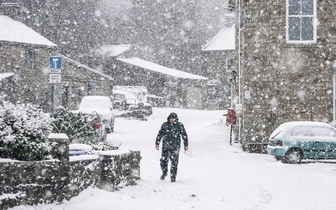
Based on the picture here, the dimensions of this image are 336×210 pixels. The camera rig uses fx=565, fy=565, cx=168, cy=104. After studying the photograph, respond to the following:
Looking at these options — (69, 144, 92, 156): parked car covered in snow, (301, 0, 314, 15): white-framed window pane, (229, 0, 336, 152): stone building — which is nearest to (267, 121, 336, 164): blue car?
(229, 0, 336, 152): stone building

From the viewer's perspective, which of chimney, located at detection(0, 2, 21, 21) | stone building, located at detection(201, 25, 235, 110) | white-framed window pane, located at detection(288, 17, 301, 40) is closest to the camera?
white-framed window pane, located at detection(288, 17, 301, 40)

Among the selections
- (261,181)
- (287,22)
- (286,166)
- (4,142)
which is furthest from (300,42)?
(4,142)

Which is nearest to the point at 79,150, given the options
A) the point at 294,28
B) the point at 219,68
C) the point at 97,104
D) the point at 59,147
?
the point at 59,147

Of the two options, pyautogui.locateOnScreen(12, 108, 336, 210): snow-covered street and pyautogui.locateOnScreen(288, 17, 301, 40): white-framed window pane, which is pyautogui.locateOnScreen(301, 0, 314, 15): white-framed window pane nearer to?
pyautogui.locateOnScreen(288, 17, 301, 40): white-framed window pane

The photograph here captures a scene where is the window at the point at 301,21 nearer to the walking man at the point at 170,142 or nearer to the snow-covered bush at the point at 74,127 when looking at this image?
the walking man at the point at 170,142

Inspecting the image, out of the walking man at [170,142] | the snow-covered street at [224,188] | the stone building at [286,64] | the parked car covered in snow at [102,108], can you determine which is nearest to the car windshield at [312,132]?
the snow-covered street at [224,188]

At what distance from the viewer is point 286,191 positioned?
12531mm

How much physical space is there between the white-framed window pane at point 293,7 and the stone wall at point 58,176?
13.4m

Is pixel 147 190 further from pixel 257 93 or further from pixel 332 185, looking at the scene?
pixel 257 93

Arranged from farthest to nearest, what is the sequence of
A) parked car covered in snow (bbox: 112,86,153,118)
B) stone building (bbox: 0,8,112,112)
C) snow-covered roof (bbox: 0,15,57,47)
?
parked car covered in snow (bbox: 112,86,153,118), snow-covered roof (bbox: 0,15,57,47), stone building (bbox: 0,8,112,112)

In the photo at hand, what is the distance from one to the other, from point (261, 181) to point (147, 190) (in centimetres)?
378

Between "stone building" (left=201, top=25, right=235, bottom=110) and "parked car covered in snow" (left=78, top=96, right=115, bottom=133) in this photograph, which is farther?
"stone building" (left=201, top=25, right=235, bottom=110)

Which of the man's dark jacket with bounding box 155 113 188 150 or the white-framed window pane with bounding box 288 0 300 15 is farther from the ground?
the white-framed window pane with bounding box 288 0 300 15

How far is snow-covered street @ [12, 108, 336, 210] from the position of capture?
398 inches
